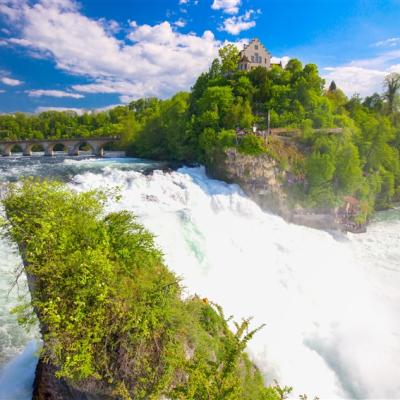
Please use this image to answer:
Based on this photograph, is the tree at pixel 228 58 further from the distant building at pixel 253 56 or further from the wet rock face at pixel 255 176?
the wet rock face at pixel 255 176

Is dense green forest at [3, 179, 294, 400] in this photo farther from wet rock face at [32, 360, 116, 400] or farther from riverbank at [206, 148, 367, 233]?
riverbank at [206, 148, 367, 233]

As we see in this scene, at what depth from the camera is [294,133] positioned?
2758 centimetres

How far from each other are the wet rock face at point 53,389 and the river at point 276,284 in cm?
72

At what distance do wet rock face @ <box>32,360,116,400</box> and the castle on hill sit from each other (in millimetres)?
38945

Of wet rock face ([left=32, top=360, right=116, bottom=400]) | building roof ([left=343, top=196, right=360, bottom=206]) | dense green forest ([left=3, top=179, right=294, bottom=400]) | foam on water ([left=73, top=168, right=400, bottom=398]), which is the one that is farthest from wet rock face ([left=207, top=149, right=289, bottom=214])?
wet rock face ([left=32, top=360, right=116, bottom=400])

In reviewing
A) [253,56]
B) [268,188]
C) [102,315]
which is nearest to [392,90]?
[253,56]

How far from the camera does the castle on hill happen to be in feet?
126

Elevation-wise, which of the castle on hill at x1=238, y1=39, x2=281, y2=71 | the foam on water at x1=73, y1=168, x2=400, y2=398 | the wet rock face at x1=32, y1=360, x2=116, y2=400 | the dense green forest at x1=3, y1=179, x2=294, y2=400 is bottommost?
the foam on water at x1=73, y1=168, x2=400, y2=398

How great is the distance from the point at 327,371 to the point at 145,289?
818 centimetres

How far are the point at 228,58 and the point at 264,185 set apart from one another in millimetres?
21965

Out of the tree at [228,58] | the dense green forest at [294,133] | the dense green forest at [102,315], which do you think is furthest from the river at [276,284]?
the tree at [228,58]

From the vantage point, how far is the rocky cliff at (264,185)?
75.4ft

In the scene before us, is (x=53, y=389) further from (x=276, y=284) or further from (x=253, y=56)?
(x=253, y=56)

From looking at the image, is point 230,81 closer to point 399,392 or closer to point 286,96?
point 286,96
